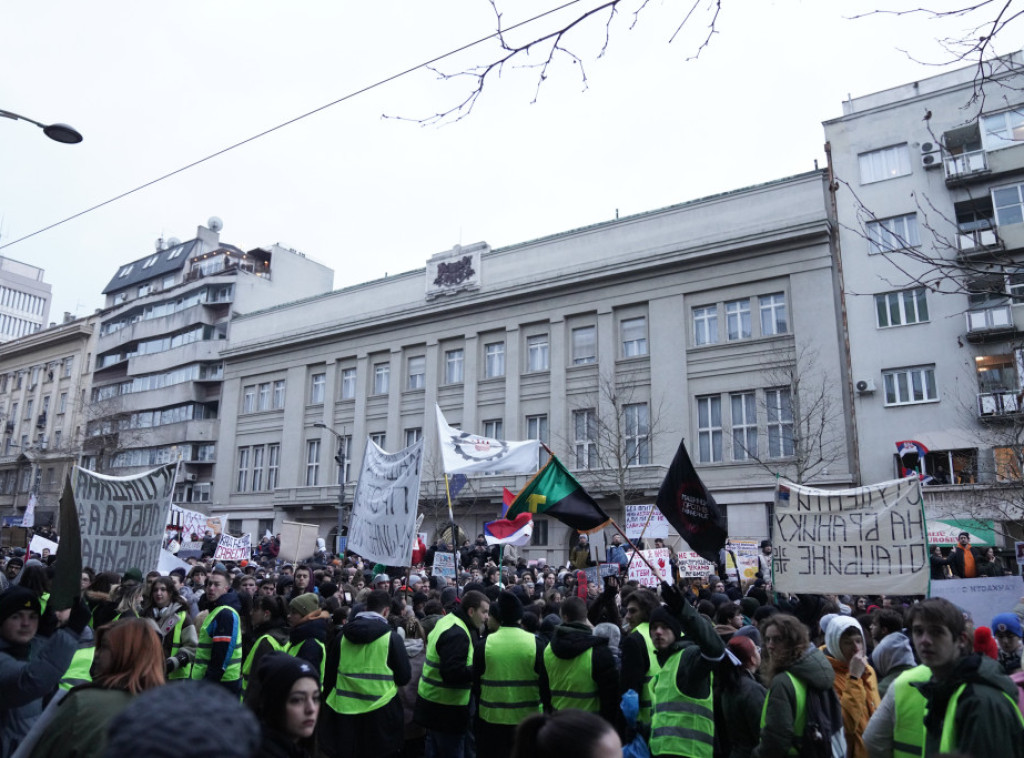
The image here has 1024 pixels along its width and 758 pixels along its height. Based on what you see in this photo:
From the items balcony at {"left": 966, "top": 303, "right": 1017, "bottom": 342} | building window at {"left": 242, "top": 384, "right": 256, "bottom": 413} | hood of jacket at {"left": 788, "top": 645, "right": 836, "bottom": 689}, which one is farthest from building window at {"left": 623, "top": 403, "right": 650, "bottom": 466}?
hood of jacket at {"left": 788, "top": 645, "right": 836, "bottom": 689}

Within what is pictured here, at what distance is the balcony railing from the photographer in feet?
86.1

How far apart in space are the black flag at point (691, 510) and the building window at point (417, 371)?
32.5 metres

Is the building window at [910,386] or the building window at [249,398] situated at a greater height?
the building window at [249,398]

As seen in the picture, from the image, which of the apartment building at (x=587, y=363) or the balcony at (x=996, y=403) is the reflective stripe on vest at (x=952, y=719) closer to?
the apartment building at (x=587, y=363)

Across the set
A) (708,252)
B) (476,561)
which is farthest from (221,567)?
(708,252)

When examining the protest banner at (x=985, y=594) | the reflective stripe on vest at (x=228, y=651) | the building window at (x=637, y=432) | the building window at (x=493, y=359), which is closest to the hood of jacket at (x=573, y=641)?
the reflective stripe on vest at (x=228, y=651)

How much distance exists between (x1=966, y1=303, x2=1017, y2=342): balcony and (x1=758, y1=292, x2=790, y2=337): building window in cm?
615

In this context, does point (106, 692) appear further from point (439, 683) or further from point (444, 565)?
point (444, 565)

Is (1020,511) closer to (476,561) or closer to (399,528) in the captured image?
(476,561)

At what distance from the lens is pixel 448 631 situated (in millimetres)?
6355

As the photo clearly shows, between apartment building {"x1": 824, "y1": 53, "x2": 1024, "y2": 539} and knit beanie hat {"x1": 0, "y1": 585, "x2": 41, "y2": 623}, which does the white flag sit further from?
apartment building {"x1": 824, "y1": 53, "x2": 1024, "y2": 539}

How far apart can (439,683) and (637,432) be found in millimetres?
25756

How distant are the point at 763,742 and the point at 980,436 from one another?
24.6m

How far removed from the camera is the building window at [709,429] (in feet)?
97.8
